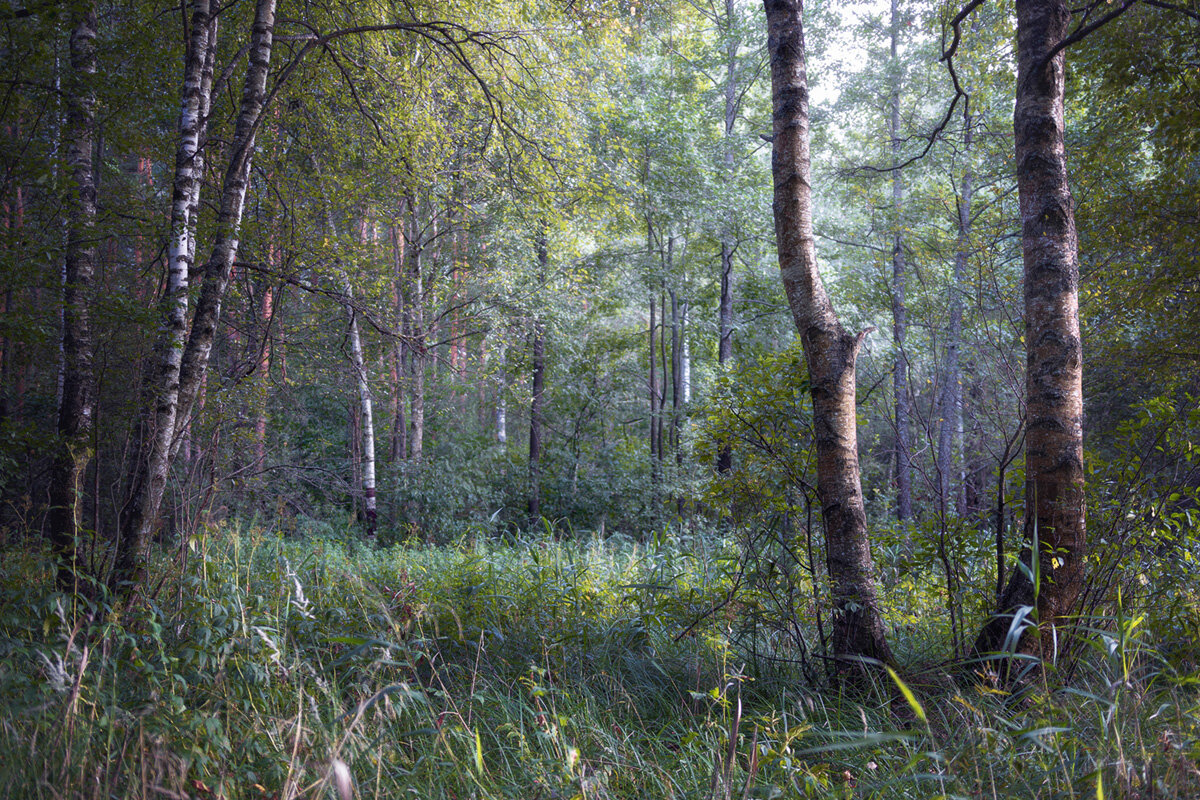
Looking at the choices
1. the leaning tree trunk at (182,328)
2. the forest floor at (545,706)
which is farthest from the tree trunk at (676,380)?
the leaning tree trunk at (182,328)

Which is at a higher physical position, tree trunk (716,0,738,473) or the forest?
tree trunk (716,0,738,473)

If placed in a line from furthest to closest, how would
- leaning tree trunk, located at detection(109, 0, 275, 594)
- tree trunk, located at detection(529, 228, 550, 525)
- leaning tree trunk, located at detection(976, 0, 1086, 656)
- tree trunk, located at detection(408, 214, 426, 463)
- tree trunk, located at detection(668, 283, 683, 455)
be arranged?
1. tree trunk, located at detection(668, 283, 683, 455)
2. tree trunk, located at detection(529, 228, 550, 525)
3. tree trunk, located at detection(408, 214, 426, 463)
4. leaning tree trunk, located at detection(109, 0, 275, 594)
5. leaning tree trunk, located at detection(976, 0, 1086, 656)

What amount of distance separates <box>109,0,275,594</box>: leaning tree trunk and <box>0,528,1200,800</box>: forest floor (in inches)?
→ 14.6

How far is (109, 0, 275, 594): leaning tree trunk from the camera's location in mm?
4332

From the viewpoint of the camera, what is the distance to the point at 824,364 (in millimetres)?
3559

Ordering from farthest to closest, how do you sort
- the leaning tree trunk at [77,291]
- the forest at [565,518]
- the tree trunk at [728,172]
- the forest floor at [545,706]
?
the tree trunk at [728,172], the leaning tree trunk at [77,291], the forest at [565,518], the forest floor at [545,706]

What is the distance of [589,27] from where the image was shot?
645 centimetres

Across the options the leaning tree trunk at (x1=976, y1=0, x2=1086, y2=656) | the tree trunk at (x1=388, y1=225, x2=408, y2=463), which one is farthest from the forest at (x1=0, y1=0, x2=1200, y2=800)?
the tree trunk at (x1=388, y1=225, x2=408, y2=463)

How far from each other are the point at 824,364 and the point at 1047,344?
108 centimetres

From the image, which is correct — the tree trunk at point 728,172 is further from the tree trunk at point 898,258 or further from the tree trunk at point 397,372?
the tree trunk at point 397,372

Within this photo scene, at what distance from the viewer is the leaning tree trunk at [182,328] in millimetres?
4332

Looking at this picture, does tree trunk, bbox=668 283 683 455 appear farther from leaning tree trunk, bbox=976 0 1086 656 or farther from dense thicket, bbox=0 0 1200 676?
leaning tree trunk, bbox=976 0 1086 656

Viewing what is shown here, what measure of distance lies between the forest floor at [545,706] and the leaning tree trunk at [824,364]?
291 mm

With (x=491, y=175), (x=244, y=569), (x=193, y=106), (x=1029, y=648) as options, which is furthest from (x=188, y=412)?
(x=491, y=175)
